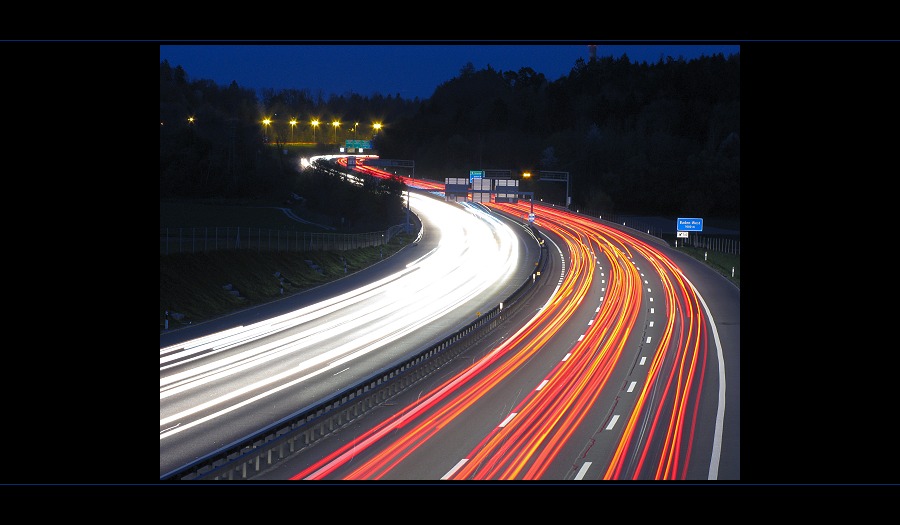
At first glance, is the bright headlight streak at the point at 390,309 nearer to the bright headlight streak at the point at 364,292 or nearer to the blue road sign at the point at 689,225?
the bright headlight streak at the point at 364,292

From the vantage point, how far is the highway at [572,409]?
16312 millimetres

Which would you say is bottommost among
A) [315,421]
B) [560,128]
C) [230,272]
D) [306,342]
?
[306,342]

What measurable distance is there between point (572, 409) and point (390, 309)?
16433mm

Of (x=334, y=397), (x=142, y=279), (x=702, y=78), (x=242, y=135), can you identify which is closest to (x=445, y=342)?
(x=334, y=397)

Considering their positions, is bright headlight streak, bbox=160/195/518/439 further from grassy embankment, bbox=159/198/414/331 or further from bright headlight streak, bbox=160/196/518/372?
grassy embankment, bbox=159/198/414/331

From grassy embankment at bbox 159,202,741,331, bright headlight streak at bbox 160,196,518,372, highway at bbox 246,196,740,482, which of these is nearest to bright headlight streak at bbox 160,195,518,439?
bright headlight streak at bbox 160,196,518,372

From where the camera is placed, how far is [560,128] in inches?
5364

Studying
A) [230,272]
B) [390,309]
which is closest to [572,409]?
[390,309]

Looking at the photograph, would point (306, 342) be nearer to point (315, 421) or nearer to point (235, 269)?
point (235, 269)

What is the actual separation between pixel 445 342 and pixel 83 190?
18.5m

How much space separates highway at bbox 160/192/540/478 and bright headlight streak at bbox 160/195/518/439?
4 centimetres

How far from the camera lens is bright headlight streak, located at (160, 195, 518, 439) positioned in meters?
24.6

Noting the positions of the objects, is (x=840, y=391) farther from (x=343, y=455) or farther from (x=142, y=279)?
(x=343, y=455)
